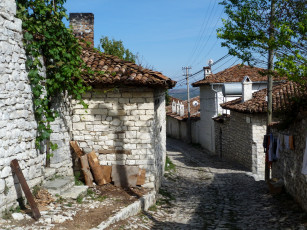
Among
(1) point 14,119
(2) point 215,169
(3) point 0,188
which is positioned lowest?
(2) point 215,169

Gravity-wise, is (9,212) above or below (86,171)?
below

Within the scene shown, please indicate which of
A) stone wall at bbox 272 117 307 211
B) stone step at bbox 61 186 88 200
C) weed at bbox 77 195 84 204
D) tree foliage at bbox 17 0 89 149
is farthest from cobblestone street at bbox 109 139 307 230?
tree foliage at bbox 17 0 89 149

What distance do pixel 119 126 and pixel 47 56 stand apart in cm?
259

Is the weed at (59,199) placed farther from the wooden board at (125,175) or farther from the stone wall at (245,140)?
the stone wall at (245,140)

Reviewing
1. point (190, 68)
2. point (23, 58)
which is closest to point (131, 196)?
point (23, 58)

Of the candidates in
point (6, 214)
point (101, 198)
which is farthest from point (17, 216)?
point (101, 198)

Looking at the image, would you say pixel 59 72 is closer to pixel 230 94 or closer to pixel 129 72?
pixel 129 72

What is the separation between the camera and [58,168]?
8633 mm

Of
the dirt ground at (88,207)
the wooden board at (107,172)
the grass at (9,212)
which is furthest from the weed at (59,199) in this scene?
the wooden board at (107,172)

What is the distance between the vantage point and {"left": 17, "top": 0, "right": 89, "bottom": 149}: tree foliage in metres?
7.23

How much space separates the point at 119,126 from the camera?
9500 mm

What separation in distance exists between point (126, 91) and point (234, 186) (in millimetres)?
6348

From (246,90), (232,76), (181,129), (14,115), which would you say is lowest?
(181,129)

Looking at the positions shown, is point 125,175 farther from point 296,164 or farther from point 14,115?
point 296,164
